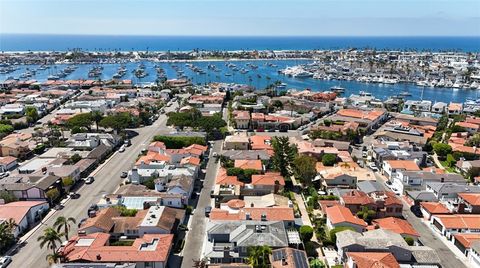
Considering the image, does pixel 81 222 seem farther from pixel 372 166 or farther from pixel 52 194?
pixel 372 166

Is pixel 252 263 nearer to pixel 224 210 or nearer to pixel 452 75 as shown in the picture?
pixel 224 210

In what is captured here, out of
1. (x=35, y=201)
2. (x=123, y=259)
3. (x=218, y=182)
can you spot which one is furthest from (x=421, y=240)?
(x=35, y=201)

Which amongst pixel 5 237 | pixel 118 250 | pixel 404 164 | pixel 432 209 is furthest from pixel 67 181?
pixel 404 164

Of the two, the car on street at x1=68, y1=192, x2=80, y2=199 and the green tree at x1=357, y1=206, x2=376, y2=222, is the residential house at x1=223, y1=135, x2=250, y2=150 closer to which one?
the car on street at x1=68, y1=192, x2=80, y2=199

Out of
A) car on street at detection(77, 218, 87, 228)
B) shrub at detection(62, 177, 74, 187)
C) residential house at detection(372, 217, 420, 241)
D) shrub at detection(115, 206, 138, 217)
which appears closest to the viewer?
residential house at detection(372, 217, 420, 241)

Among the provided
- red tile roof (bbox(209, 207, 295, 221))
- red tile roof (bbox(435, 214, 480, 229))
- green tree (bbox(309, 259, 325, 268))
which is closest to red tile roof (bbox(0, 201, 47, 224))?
red tile roof (bbox(209, 207, 295, 221))

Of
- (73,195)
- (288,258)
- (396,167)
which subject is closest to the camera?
(288,258)
